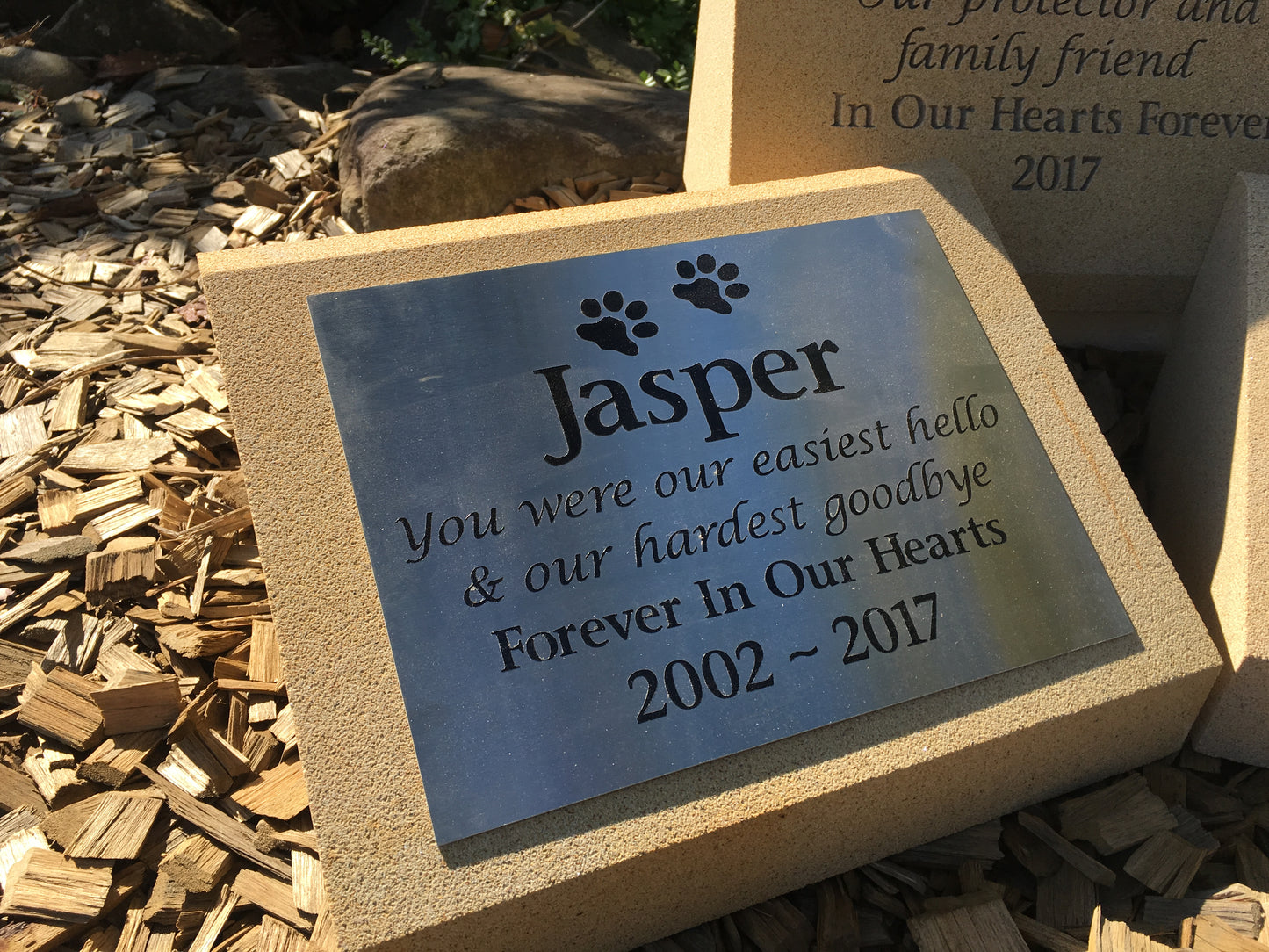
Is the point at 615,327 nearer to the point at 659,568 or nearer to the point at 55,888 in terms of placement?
the point at 659,568

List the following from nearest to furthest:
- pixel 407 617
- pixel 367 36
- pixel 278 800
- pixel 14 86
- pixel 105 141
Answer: pixel 407 617 < pixel 278 800 < pixel 105 141 < pixel 14 86 < pixel 367 36

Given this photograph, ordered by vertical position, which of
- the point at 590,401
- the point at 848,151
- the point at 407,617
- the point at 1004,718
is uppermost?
the point at 848,151

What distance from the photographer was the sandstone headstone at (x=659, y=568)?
A: 158cm

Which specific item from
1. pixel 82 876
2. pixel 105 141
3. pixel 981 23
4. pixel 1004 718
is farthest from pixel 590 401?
pixel 105 141

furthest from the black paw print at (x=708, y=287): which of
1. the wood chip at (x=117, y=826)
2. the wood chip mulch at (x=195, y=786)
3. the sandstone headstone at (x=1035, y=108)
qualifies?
the wood chip at (x=117, y=826)

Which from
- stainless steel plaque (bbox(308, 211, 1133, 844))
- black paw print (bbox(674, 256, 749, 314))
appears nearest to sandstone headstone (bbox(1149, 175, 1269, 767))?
stainless steel plaque (bbox(308, 211, 1133, 844))

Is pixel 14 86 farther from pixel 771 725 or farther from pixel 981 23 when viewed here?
pixel 771 725

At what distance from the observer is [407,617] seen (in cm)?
164

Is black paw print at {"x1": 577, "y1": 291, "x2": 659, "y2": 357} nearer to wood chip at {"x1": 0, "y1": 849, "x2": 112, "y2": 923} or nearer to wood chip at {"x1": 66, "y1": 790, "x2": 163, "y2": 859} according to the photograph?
wood chip at {"x1": 66, "y1": 790, "x2": 163, "y2": 859}

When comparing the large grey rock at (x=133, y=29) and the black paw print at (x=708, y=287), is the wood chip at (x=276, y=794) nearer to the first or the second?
the black paw print at (x=708, y=287)

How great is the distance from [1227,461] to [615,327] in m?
1.47

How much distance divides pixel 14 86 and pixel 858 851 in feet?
13.9

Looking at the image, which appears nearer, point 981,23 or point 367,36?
point 981,23

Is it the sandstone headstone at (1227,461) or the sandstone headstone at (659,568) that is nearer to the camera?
the sandstone headstone at (659,568)
